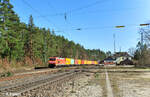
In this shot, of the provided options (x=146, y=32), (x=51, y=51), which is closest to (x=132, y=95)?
(x=146, y=32)

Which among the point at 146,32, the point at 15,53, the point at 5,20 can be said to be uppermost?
the point at 5,20

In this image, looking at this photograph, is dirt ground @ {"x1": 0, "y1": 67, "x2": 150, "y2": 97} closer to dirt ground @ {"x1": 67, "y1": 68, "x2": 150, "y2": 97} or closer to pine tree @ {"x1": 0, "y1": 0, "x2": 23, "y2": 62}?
dirt ground @ {"x1": 67, "y1": 68, "x2": 150, "y2": 97}

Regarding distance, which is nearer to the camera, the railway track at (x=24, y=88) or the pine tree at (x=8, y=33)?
the railway track at (x=24, y=88)

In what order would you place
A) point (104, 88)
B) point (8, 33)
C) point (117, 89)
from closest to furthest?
point (117, 89), point (104, 88), point (8, 33)

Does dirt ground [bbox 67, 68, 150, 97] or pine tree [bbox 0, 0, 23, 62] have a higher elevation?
pine tree [bbox 0, 0, 23, 62]

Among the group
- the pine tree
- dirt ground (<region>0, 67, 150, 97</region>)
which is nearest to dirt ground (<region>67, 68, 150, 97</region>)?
dirt ground (<region>0, 67, 150, 97</region>)

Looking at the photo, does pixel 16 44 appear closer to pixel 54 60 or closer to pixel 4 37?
→ pixel 4 37

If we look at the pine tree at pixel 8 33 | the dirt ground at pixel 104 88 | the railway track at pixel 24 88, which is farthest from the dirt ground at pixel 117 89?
the pine tree at pixel 8 33

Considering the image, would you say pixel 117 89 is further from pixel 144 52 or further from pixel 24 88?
pixel 144 52

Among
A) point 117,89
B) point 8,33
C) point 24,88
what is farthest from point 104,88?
point 8,33

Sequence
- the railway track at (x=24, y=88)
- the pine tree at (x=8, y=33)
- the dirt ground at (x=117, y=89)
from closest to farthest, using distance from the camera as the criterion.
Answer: the railway track at (x=24, y=88)
the dirt ground at (x=117, y=89)
the pine tree at (x=8, y=33)

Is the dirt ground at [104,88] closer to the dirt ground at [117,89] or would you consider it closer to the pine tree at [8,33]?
the dirt ground at [117,89]

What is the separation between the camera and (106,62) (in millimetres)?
46750

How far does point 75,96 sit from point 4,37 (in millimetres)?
33208
